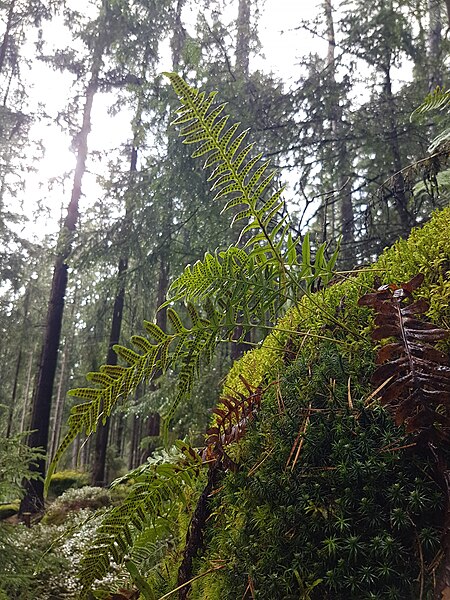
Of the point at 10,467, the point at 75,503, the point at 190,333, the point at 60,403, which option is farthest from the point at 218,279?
the point at 60,403

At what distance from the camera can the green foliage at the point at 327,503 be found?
1.14 m

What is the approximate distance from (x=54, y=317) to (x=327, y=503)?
12488 mm

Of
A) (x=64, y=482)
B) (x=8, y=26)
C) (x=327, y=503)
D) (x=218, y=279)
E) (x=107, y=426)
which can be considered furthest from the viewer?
(x=64, y=482)

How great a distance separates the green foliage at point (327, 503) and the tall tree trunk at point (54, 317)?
34.6ft

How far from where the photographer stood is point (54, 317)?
41.7 ft

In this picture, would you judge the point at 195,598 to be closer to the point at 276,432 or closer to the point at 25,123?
the point at 276,432

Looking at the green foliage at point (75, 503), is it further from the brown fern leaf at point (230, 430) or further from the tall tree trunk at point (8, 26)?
the tall tree trunk at point (8, 26)

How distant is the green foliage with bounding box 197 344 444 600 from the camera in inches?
45.0

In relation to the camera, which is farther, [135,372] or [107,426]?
[107,426]

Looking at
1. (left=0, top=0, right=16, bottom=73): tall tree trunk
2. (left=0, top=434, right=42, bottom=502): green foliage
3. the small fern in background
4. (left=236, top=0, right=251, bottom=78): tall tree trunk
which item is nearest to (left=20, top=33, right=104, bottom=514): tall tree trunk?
(left=0, top=0, right=16, bottom=73): tall tree trunk

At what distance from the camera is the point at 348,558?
1156 millimetres

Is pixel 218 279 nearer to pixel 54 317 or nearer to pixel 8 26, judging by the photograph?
pixel 54 317

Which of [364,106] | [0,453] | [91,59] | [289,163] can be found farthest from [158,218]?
[91,59]

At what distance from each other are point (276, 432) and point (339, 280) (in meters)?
0.84
